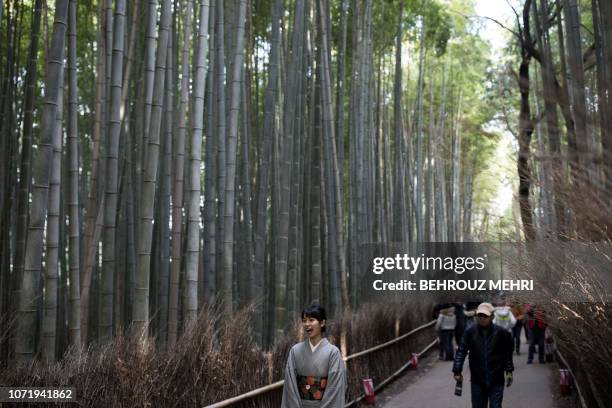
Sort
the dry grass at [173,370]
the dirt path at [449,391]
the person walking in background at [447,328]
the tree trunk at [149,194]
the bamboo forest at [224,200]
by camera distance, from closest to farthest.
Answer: the dry grass at [173,370] < the bamboo forest at [224,200] < the tree trunk at [149,194] < the dirt path at [449,391] < the person walking in background at [447,328]

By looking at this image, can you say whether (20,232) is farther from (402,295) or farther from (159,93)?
(402,295)

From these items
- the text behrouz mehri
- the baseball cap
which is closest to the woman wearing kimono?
the baseball cap

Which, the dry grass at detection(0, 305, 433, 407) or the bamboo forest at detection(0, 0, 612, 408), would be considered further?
the bamboo forest at detection(0, 0, 612, 408)

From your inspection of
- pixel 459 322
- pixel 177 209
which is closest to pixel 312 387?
pixel 177 209

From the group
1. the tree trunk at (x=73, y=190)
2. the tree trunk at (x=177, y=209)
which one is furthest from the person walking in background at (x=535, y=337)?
the tree trunk at (x=73, y=190)

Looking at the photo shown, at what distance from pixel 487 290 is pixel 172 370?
4779 mm

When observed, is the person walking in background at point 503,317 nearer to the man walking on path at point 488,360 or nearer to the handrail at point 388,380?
the handrail at point 388,380

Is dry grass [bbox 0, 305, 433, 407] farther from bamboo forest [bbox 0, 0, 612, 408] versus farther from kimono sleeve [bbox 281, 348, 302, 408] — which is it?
kimono sleeve [bbox 281, 348, 302, 408]

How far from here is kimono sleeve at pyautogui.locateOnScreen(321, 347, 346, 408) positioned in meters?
3.51

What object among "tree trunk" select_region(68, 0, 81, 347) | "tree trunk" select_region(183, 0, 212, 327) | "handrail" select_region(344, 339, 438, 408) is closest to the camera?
"tree trunk" select_region(68, 0, 81, 347)

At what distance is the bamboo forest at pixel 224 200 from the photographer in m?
3.90

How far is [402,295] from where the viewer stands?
1236 centimetres

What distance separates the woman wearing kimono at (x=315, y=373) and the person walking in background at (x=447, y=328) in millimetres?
8017

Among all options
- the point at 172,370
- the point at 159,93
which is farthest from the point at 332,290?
the point at 172,370
